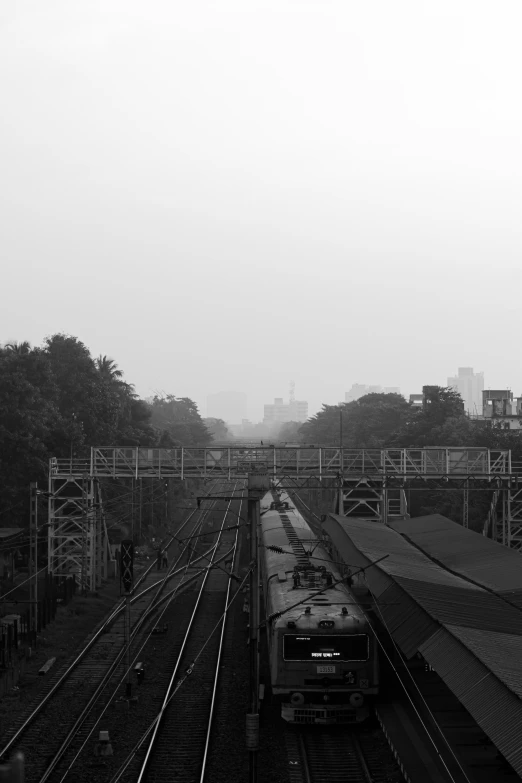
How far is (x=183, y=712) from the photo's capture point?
63.9 ft

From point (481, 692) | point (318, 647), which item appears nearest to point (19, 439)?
point (318, 647)

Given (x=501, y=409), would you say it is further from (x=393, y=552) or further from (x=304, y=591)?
(x=304, y=591)

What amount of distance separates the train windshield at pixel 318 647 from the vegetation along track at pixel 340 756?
1.71m

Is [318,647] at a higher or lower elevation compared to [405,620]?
lower

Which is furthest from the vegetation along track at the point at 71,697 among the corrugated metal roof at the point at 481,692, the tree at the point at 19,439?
the tree at the point at 19,439

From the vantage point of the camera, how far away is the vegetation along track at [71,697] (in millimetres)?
16953

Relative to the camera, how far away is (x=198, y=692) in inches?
833

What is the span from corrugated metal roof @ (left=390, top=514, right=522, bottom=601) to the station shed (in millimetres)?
121

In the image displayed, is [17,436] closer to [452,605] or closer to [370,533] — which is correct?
[370,533]

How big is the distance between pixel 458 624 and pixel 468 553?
1183 cm

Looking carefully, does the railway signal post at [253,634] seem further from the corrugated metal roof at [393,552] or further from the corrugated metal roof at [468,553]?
the corrugated metal roof at [468,553]

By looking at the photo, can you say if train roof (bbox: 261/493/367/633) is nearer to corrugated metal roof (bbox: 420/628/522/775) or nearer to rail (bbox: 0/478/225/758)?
rail (bbox: 0/478/225/758)

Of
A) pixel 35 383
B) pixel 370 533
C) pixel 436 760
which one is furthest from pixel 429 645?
pixel 35 383

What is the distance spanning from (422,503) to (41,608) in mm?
34080
